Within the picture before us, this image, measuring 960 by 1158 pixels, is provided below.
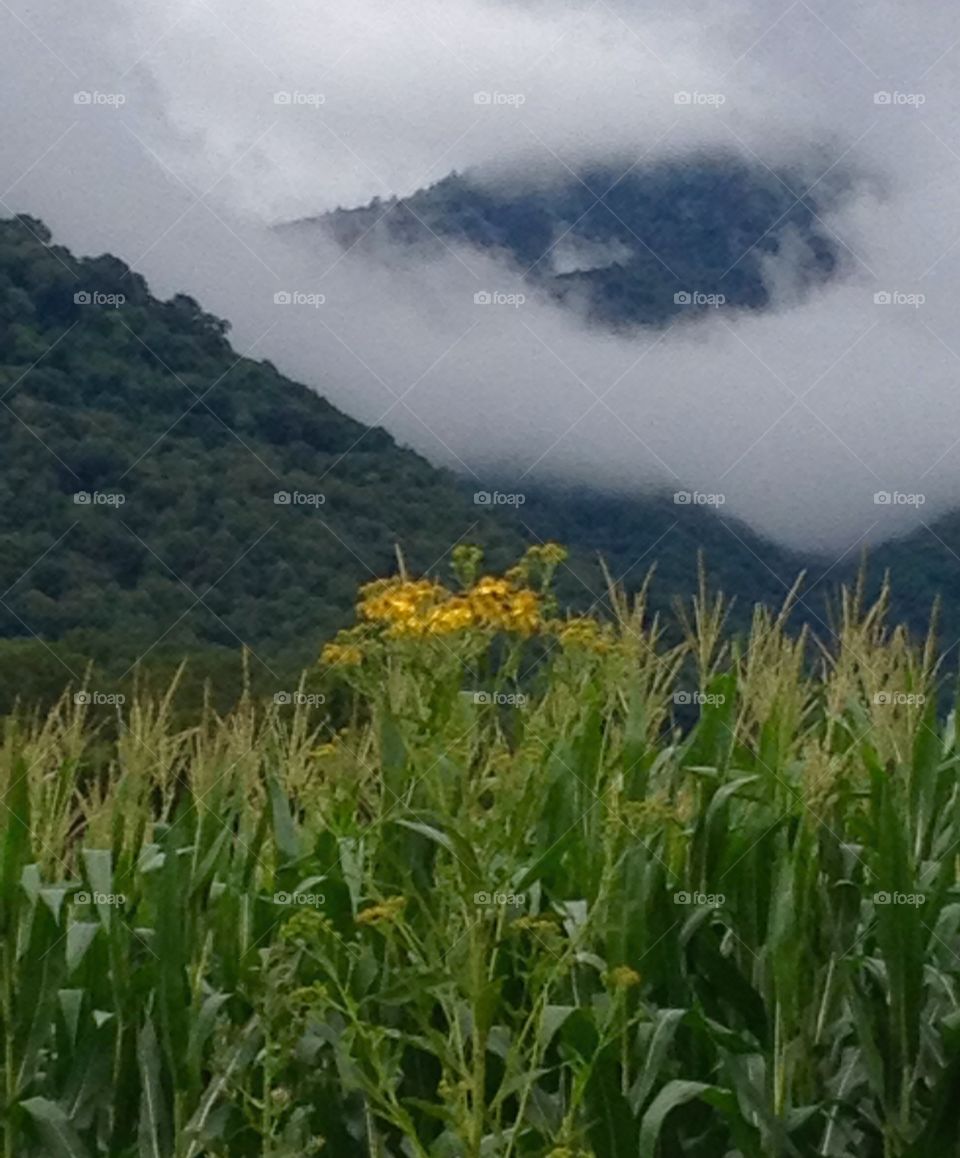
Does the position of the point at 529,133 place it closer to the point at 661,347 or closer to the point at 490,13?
the point at 661,347

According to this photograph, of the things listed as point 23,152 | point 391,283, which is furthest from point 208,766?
point 23,152

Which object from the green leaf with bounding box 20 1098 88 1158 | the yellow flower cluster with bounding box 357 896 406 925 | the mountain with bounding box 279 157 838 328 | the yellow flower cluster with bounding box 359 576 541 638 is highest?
the mountain with bounding box 279 157 838 328

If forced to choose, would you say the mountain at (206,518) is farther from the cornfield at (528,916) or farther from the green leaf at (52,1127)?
the green leaf at (52,1127)

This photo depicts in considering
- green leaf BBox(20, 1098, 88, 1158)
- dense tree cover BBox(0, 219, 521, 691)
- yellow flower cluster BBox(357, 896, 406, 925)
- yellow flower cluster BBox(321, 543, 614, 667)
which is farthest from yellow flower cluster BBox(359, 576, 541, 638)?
dense tree cover BBox(0, 219, 521, 691)

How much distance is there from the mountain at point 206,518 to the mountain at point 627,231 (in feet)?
3.69

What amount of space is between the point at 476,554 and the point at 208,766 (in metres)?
0.63

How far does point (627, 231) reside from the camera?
11.1 m

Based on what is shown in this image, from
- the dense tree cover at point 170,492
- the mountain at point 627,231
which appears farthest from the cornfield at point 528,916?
the mountain at point 627,231

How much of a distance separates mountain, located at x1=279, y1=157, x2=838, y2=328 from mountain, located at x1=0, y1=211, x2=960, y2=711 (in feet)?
3.69

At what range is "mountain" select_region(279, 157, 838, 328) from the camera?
8.84 meters

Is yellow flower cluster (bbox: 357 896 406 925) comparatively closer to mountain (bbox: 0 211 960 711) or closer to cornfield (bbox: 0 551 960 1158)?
cornfield (bbox: 0 551 960 1158)

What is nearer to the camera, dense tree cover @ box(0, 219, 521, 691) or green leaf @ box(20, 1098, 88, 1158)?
green leaf @ box(20, 1098, 88, 1158)

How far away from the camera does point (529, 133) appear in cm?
1006

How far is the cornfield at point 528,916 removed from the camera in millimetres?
2492
